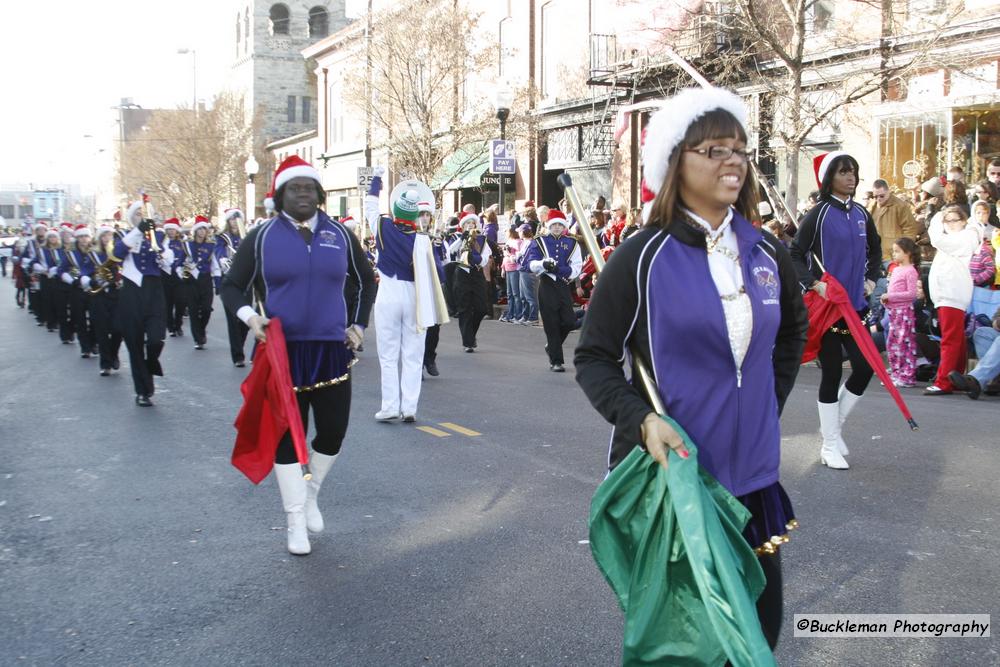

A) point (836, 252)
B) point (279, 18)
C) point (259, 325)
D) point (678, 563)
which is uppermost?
point (279, 18)

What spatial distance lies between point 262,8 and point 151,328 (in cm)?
6365

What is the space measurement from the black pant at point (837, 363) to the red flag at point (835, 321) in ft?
0.24

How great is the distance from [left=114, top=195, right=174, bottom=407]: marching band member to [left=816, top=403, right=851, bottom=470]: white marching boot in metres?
6.61

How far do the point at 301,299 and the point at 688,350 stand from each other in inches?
117

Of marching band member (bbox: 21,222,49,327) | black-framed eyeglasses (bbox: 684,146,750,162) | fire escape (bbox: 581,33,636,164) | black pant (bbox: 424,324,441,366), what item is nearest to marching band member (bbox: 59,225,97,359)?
black pant (bbox: 424,324,441,366)

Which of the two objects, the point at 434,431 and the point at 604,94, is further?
the point at 604,94

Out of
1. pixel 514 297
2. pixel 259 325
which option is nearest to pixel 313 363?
pixel 259 325

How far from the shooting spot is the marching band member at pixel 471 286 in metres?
15.0

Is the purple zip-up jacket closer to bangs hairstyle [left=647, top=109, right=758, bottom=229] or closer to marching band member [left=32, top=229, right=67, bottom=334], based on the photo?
bangs hairstyle [left=647, top=109, right=758, bottom=229]

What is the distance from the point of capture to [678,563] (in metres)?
2.63

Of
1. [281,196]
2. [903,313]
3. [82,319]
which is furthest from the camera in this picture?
[82,319]

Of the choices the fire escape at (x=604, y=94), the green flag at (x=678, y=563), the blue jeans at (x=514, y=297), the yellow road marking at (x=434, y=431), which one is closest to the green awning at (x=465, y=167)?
the fire escape at (x=604, y=94)

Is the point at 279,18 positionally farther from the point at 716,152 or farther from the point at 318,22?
the point at 716,152

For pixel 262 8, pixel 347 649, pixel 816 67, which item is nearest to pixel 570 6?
pixel 816 67
